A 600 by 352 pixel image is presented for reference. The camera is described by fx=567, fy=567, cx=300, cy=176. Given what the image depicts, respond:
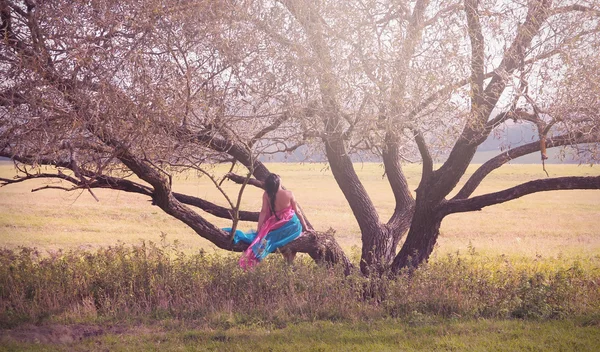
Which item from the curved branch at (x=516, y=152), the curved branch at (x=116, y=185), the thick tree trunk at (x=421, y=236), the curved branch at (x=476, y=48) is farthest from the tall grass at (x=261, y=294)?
the curved branch at (x=476, y=48)

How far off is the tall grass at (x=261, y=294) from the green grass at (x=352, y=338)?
0.38 m

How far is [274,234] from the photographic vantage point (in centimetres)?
1067

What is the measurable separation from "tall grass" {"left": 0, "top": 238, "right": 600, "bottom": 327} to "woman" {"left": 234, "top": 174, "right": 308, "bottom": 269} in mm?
406

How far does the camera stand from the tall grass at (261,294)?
870cm

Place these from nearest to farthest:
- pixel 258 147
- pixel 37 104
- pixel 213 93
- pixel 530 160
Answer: pixel 37 104, pixel 213 93, pixel 258 147, pixel 530 160

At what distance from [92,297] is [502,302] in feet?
21.7

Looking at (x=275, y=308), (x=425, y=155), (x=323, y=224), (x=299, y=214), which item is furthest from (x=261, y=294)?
(x=323, y=224)

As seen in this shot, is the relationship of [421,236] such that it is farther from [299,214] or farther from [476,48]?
[476,48]

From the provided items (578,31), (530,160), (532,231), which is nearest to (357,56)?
(578,31)

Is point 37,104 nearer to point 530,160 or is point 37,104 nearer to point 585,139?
point 585,139

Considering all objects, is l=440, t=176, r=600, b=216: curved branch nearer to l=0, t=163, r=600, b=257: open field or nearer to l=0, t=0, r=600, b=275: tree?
l=0, t=0, r=600, b=275: tree

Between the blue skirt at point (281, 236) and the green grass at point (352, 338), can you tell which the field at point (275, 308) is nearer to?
the green grass at point (352, 338)

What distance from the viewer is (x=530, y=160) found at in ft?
542

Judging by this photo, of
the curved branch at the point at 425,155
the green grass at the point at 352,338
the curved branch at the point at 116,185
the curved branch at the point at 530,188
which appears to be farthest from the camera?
the curved branch at the point at 425,155
